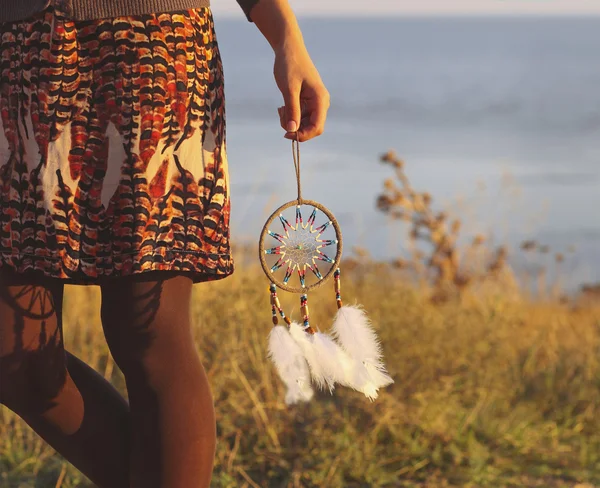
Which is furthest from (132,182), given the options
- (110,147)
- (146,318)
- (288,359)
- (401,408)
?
(401,408)

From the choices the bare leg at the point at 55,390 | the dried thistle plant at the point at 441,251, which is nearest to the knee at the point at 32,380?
the bare leg at the point at 55,390

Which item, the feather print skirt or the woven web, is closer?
the feather print skirt

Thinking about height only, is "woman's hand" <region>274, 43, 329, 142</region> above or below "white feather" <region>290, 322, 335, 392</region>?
above

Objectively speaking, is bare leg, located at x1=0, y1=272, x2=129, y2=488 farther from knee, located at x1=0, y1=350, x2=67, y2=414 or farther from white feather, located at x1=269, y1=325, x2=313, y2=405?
white feather, located at x1=269, y1=325, x2=313, y2=405

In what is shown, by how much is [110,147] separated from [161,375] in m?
0.38

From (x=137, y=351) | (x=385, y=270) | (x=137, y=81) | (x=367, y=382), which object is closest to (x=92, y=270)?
(x=137, y=351)

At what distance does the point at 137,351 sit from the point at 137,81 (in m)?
0.44

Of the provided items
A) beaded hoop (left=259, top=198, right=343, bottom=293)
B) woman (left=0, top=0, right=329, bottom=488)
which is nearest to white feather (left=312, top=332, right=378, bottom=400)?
beaded hoop (left=259, top=198, right=343, bottom=293)

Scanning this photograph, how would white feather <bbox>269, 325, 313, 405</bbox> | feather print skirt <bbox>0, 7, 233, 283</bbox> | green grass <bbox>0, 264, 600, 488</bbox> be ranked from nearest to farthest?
feather print skirt <bbox>0, 7, 233, 283</bbox>, white feather <bbox>269, 325, 313, 405</bbox>, green grass <bbox>0, 264, 600, 488</bbox>

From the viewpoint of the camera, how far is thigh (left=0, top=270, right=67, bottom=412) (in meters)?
1.68

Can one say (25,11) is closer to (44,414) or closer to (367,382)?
(44,414)

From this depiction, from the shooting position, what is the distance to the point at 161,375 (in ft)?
5.39

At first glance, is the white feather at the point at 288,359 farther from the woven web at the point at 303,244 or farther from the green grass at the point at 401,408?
the green grass at the point at 401,408

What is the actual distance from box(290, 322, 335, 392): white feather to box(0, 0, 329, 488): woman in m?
0.20
